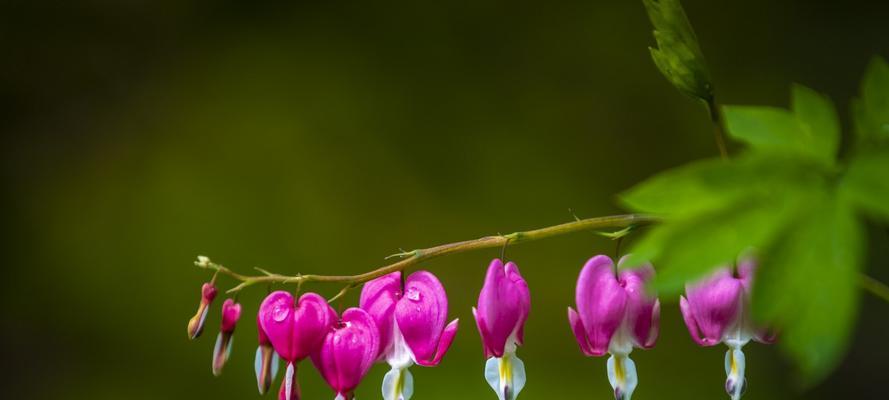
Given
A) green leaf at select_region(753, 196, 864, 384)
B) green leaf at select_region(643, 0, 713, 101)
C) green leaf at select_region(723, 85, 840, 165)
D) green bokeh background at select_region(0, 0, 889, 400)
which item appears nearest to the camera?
green leaf at select_region(753, 196, 864, 384)

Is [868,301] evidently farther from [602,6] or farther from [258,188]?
[258,188]

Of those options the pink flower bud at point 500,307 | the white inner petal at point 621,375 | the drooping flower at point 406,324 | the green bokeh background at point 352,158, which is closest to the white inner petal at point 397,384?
the drooping flower at point 406,324

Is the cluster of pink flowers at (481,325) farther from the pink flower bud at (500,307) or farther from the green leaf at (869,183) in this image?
the green leaf at (869,183)

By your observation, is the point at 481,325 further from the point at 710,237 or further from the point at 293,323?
the point at 710,237

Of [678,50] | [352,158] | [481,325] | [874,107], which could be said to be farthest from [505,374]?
[352,158]

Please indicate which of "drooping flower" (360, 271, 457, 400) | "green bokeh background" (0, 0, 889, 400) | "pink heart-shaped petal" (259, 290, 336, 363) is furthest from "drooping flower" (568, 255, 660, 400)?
"green bokeh background" (0, 0, 889, 400)

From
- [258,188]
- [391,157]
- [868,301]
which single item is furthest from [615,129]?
[258,188]

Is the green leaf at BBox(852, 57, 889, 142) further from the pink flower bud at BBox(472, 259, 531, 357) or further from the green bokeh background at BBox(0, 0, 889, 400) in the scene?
the green bokeh background at BBox(0, 0, 889, 400)
